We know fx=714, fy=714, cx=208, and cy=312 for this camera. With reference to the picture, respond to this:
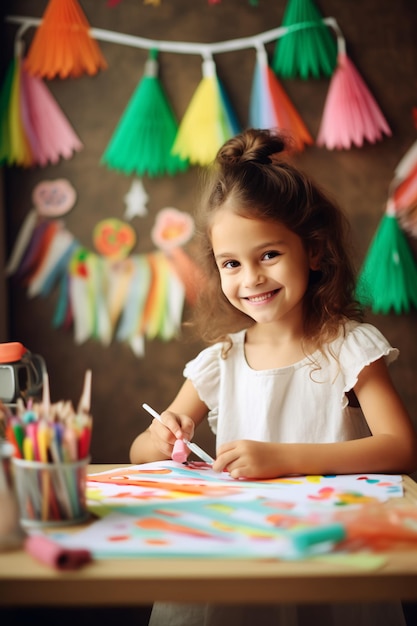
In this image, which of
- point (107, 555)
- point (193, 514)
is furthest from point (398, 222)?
point (107, 555)

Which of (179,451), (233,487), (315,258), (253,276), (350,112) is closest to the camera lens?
(233,487)

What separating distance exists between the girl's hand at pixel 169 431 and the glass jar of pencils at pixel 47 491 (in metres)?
0.41

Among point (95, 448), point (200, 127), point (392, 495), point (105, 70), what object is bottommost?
point (95, 448)

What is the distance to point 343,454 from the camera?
3.35ft

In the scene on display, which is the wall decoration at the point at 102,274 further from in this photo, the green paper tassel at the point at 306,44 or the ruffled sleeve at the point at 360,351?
the ruffled sleeve at the point at 360,351

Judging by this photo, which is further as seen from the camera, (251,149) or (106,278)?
(106,278)

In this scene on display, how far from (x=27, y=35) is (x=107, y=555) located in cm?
172

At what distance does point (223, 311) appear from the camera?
152cm

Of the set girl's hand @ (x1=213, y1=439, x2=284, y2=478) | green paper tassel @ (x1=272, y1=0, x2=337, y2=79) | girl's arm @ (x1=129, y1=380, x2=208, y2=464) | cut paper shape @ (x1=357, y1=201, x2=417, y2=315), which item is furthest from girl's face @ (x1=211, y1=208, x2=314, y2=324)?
green paper tassel @ (x1=272, y1=0, x2=337, y2=79)

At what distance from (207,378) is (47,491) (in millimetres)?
730

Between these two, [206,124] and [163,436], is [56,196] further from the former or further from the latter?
[163,436]

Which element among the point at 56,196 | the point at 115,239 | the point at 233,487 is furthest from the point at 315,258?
the point at 56,196

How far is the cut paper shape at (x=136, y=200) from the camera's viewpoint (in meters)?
1.97

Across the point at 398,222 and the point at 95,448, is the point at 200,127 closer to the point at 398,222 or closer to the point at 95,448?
the point at 398,222
